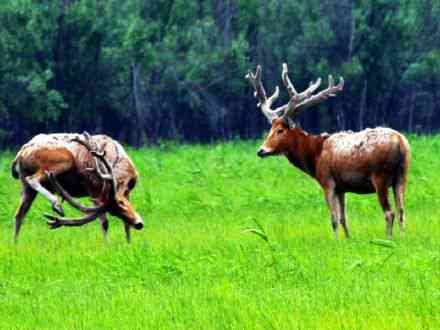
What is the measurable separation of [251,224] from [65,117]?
34.1m

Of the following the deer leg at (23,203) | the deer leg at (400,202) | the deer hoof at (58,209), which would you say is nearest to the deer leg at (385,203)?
the deer leg at (400,202)

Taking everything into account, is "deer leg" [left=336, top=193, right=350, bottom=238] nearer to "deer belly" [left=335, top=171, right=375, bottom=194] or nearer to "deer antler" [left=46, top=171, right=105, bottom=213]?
"deer belly" [left=335, top=171, right=375, bottom=194]

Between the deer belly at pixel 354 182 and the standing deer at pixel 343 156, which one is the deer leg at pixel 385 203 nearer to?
the standing deer at pixel 343 156

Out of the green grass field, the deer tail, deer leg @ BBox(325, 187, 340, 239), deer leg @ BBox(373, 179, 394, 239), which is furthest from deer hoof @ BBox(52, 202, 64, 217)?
deer leg @ BBox(373, 179, 394, 239)

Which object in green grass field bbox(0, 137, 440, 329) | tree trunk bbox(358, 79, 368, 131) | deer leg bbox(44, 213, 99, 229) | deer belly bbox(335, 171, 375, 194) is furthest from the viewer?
tree trunk bbox(358, 79, 368, 131)

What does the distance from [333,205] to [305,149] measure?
1.05 m

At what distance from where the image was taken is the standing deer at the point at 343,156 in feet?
41.7

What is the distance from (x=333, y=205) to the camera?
43.9ft

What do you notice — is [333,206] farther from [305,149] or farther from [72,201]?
[72,201]

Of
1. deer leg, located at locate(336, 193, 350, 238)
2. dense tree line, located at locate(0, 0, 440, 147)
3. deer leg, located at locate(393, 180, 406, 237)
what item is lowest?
dense tree line, located at locate(0, 0, 440, 147)

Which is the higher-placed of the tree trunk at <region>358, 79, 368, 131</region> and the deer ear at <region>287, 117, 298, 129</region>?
the deer ear at <region>287, 117, 298, 129</region>

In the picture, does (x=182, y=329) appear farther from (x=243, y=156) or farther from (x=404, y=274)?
(x=243, y=156)

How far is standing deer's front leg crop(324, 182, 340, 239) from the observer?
43.4 ft

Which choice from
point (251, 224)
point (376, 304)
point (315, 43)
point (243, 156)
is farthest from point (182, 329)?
point (315, 43)
